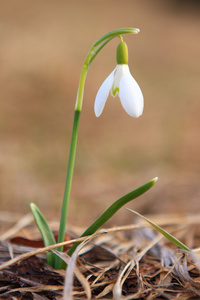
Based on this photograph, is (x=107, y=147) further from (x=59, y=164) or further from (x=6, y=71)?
(x=6, y=71)

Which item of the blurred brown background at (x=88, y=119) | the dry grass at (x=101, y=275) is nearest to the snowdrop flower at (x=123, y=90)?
the dry grass at (x=101, y=275)

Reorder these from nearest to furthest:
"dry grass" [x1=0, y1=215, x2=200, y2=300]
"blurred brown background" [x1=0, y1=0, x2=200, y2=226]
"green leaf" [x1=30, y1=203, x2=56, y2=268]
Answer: "dry grass" [x1=0, y1=215, x2=200, y2=300] → "green leaf" [x1=30, y1=203, x2=56, y2=268] → "blurred brown background" [x1=0, y1=0, x2=200, y2=226]

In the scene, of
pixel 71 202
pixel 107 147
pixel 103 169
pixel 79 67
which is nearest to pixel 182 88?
pixel 79 67

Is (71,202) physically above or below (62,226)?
below

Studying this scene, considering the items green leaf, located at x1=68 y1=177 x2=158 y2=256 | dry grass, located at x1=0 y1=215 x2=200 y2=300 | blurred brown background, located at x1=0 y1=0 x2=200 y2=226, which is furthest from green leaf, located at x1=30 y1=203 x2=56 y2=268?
blurred brown background, located at x1=0 y1=0 x2=200 y2=226

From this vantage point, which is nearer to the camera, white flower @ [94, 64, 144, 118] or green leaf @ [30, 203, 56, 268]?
white flower @ [94, 64, 144, 118]

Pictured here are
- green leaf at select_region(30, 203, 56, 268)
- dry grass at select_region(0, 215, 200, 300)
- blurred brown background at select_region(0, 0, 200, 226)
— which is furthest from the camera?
blurred brown background at select_region(0, 0, 200, 226)

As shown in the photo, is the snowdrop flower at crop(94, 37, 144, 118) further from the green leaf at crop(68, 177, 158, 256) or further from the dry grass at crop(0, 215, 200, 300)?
the dry grass at crop(0, 215, 200, 300)

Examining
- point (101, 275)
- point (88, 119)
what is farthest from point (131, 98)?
point (88, 119)

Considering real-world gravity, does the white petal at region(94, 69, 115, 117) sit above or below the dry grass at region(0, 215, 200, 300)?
above
